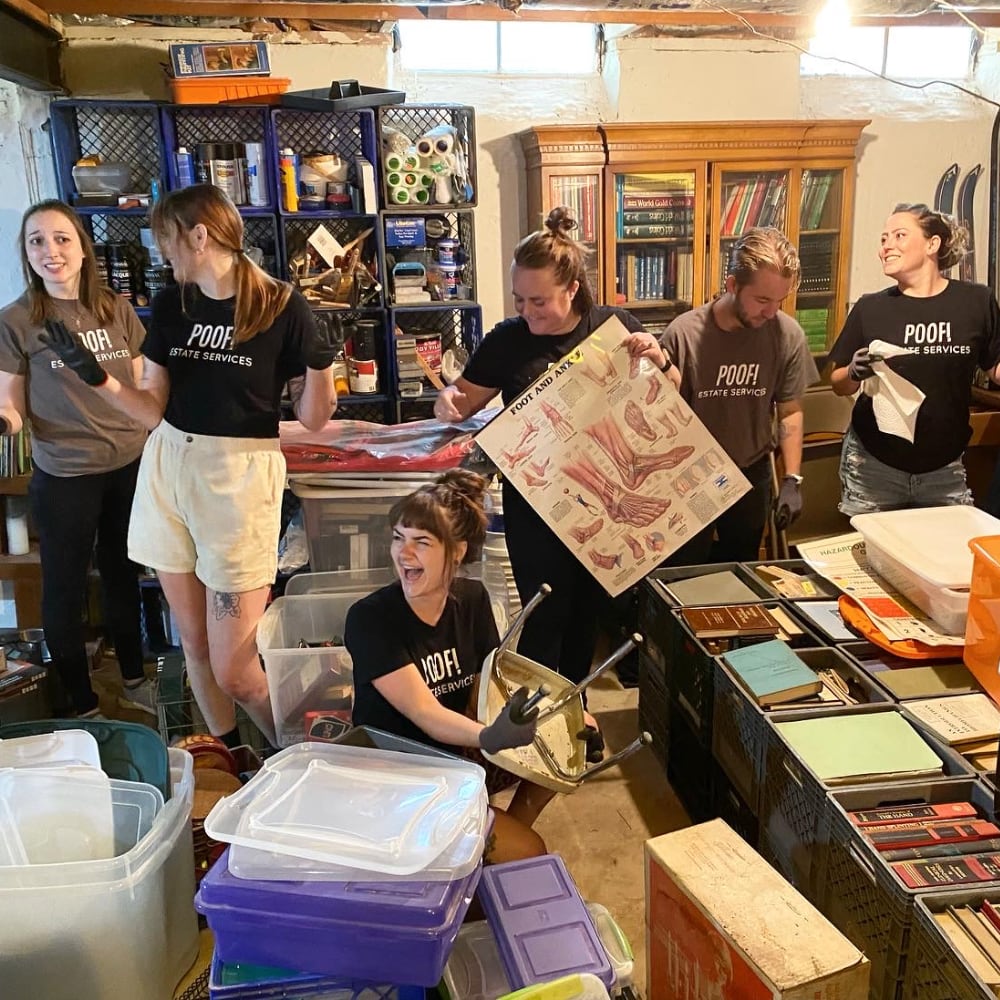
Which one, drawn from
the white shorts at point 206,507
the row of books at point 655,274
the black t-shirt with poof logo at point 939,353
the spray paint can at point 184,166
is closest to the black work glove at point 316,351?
the white shorts at point 206,507

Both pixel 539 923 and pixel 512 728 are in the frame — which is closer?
pixel 539 923

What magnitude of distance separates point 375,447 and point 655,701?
1.14 m

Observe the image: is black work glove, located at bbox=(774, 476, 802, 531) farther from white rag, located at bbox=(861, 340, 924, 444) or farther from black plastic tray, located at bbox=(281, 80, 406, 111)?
black plastic tray, located at bbox=(281, 80, 406, 111)

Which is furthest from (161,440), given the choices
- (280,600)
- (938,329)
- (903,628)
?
(938,329)

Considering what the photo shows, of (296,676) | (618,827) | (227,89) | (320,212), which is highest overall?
(227,89)

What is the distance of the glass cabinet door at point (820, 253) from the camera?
3936mm

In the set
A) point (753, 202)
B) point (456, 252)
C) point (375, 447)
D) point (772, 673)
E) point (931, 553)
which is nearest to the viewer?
point (772, 673)

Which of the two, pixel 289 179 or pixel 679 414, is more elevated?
pixel 289 179

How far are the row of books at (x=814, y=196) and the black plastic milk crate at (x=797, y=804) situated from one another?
2.77m

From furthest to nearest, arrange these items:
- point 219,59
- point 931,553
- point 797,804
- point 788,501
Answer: point 219,59 → point 788,501 → point 931,553 → point 797,804

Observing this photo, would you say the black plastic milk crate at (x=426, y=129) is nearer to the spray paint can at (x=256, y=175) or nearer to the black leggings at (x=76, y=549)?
the spray paint can at (x=256, y=175)

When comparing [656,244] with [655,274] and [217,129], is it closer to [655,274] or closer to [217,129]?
[655,274]

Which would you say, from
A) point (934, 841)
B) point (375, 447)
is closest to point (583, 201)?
point (375, 447)

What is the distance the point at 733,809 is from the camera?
1.99 meters
